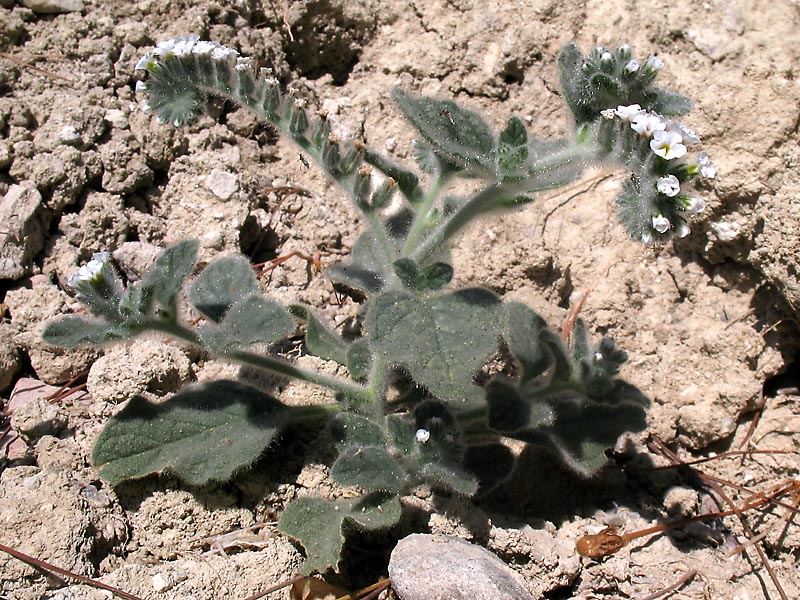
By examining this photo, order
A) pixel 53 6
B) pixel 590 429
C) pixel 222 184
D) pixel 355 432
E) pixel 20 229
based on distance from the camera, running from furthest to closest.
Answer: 1. pixel 53 6
2. pixel 222 184
3. pixel 20 229
4. pixel 590 429
5. pixel 355 432

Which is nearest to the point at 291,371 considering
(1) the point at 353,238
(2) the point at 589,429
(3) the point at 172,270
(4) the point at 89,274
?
(3) the point at 172,270

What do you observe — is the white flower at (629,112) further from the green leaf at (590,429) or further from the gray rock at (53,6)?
the gray rock at (53,6)

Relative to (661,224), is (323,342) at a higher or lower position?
lower

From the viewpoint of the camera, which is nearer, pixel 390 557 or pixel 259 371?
pixel 390 557

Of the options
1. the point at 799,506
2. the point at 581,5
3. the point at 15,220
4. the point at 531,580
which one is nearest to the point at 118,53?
the point at 15,220

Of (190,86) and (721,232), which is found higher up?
(190,86)

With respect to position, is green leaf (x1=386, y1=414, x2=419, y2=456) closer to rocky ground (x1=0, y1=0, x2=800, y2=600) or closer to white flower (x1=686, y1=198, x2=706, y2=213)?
rocky ground (x1=0, y1=0, x2=800, y2=600)

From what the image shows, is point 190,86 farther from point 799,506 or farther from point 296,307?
point 799,506

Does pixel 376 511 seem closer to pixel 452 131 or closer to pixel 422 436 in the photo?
pixel 422 436
